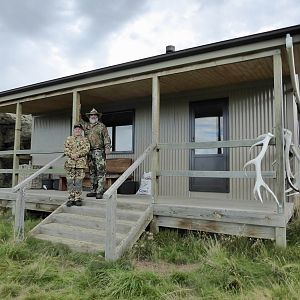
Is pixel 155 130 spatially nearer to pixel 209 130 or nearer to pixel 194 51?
pixel 194 51

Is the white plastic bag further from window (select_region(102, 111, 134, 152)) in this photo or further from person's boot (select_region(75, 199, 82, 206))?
person's boot (select_region(75, 199, 82, 206))

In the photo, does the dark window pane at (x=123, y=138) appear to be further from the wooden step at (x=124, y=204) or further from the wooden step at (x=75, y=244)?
the wooden step at (x=75, y=244)

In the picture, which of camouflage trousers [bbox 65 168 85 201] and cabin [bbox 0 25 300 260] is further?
camouflage trousers [bbox 65 168 85 201]

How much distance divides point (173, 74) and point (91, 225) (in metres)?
3.04

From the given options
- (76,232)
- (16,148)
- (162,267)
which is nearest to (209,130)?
(76,232)

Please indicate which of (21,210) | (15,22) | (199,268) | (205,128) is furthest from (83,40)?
(199,268)

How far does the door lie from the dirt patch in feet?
10.9

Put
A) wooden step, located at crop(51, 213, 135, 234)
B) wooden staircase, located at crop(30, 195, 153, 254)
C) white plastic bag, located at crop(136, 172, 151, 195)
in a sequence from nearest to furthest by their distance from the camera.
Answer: wooden staircase, located at crop(30, 195, 153, 254)
wooden step, located at crop(51, 213, 135, 234)
white plastic bag, located at crop(136, 172, 151, 195)

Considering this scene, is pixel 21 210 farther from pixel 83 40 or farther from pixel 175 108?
pixel 83 40

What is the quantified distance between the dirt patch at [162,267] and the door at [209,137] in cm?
332

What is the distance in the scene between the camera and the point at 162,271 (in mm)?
4137

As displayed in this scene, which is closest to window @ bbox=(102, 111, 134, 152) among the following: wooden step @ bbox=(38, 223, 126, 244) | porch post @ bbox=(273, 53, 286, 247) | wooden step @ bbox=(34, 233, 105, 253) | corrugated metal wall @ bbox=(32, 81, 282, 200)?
corrugated metal wall @ bbox=(32, 81, 282, 200)

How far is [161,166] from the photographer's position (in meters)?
8.31

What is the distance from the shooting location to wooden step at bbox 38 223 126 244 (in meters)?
4.96
